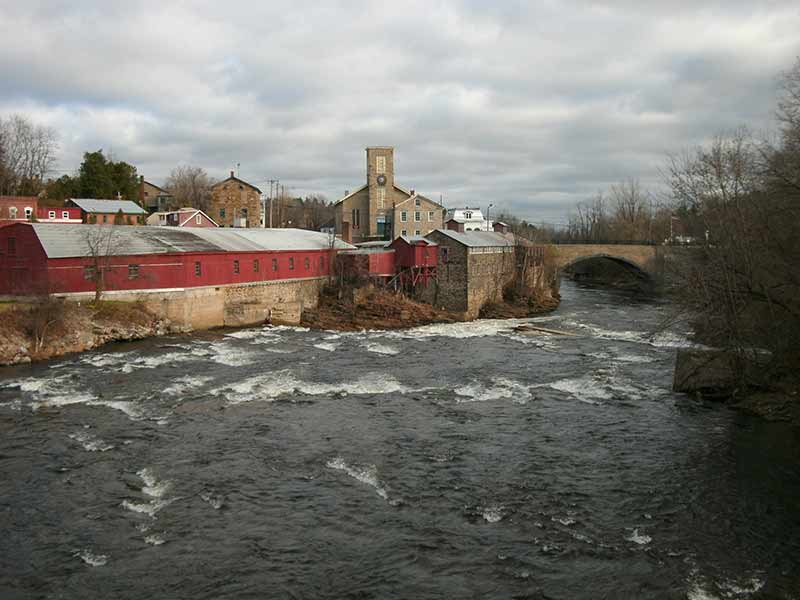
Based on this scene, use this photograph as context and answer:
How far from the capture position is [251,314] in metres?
36.5

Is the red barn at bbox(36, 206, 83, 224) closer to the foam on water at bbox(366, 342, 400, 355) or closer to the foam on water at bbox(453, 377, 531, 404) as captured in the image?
the foam on water at bbox(366, 342, 400, 355)

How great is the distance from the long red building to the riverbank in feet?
4.69

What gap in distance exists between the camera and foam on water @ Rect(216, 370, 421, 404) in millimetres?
21391

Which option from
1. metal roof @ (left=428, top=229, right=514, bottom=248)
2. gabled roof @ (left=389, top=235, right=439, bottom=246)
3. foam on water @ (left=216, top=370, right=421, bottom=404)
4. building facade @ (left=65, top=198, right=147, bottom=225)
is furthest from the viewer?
building facade @ (left=65, top=198, right=147, bottom=225)

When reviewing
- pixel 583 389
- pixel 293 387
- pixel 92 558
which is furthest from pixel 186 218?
pixel 92 558

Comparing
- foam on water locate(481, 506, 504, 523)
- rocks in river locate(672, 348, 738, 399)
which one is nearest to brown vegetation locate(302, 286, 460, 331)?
rocks in river locate(672, 348, 738, 399)

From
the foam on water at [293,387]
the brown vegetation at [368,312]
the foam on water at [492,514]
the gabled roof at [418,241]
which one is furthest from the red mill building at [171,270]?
the foam on water at [492,514]

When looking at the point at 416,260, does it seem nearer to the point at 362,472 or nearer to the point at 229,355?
the point at 229,355

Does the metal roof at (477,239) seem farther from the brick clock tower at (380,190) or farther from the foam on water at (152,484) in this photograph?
the foam on water at (152,484)

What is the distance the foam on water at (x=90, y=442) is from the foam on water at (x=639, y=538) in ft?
38.7

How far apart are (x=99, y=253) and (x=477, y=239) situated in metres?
26.0

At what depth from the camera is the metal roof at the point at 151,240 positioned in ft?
104

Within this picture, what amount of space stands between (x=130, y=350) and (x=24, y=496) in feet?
49.7

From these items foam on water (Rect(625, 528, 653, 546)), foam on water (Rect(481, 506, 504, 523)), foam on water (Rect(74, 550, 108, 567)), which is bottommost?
foam on water (Rect(74, 550, 108, 567))
